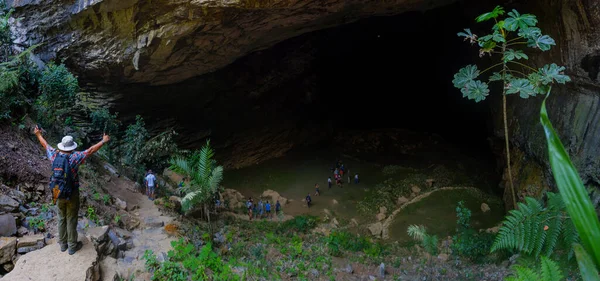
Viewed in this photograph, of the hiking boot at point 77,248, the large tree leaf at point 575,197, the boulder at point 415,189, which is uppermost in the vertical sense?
the large tree leaf at point 575,197

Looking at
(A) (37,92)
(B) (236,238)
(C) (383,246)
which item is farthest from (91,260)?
(C) (383,246)

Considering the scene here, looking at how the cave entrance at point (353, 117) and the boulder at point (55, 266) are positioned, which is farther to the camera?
the cave entrance at point (353, 117)

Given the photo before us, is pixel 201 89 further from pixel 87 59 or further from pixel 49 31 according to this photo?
pixel 49 31

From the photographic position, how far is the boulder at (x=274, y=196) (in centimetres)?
1252

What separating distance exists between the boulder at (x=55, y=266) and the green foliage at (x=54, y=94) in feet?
14.9

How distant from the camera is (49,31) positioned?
385 inches

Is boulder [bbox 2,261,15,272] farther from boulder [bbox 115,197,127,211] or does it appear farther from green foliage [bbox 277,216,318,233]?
green foliage [bbox 277,216,318,233]

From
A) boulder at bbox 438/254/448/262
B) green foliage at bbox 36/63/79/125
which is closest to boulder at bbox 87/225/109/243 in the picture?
green foliage at bbox 36/63/79/125

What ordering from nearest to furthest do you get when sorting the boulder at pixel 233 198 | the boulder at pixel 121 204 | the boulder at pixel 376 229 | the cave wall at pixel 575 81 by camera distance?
the cave wall at pixel 575 81, the boulder at pixel 121 204, the boulder at pixel 376 229, the boulder at pixel 233 198

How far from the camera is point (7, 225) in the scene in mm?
4309

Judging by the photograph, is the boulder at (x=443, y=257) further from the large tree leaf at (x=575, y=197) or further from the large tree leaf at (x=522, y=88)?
the large tree leaf at (x=575, y=197)

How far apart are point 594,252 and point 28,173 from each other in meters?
6.76

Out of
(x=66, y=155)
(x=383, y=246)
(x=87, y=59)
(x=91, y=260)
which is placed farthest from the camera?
(x=87, y=59)

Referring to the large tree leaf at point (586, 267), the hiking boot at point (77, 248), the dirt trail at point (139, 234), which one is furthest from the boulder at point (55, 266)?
the large tree leaf at point (586, 267)
